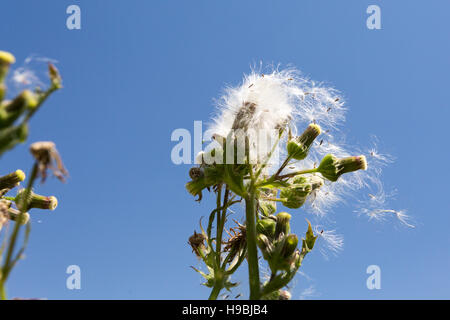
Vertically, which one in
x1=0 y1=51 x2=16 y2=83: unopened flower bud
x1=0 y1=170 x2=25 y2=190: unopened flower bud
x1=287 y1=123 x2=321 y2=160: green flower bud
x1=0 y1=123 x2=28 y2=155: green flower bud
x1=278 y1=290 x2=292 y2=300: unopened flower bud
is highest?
x1=287 y1=123 x2=321 y2=160: green flower bud

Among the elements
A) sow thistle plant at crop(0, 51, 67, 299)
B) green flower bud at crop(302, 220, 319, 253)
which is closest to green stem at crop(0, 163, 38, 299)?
sow thistle plant at crop(0, 51, 67, 299)

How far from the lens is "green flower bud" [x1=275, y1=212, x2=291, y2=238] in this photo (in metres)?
3.29

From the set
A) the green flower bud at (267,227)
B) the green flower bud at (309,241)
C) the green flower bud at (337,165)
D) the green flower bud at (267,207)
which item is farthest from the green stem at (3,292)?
the green flower bud at (337,165)

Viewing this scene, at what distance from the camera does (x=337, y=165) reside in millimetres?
3646

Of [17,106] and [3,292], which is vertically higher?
[17,106]

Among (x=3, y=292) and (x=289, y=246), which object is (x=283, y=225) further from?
(x=3, y=292)

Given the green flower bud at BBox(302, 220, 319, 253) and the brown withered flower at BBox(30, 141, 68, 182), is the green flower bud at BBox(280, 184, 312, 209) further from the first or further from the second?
the brown withered flower at BBox(30, 141, 68, 182)

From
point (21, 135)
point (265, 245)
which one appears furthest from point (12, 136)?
point (265, 245)

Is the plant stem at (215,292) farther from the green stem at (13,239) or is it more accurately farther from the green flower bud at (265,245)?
the green stem at (13,239)

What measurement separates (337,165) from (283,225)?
2.53 feet

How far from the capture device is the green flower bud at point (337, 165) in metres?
3.61
